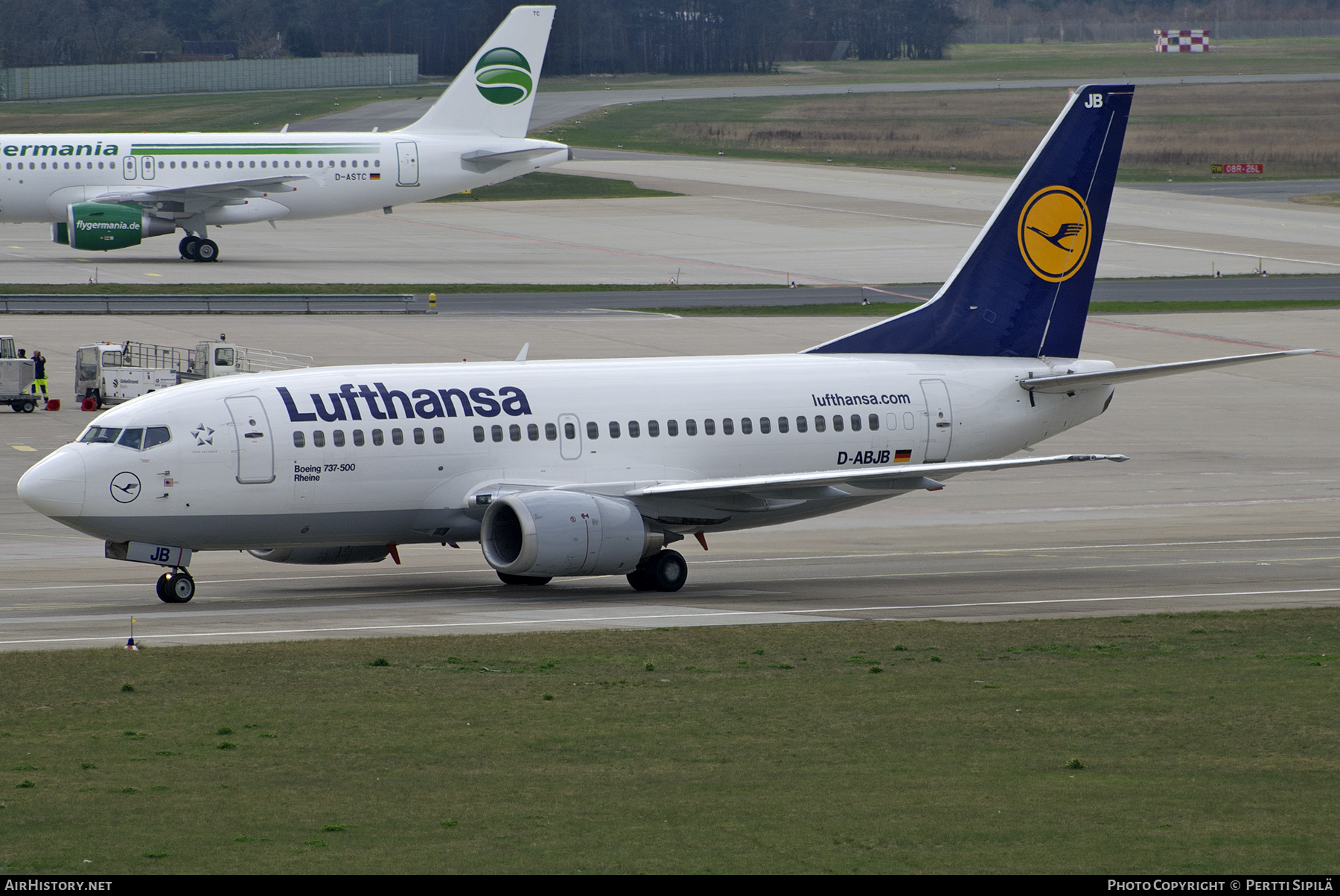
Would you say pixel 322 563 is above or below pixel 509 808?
below

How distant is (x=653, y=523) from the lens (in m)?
33.8

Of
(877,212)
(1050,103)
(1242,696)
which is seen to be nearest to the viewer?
(1242,696)

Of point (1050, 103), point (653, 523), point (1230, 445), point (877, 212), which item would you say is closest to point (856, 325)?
point (1230, 445)

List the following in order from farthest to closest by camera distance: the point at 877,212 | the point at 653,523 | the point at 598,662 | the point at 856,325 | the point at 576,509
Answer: the point at 877,212 < the point at 856,325 < the point at 653,523 < the point at 576,509 < the point at 598,662

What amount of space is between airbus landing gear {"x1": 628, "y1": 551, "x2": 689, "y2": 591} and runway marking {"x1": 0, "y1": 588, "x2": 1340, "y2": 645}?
2.70 metres

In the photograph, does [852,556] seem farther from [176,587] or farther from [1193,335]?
[1193,335]

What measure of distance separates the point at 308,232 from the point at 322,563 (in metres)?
78.2

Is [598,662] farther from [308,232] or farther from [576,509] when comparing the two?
[308,232]

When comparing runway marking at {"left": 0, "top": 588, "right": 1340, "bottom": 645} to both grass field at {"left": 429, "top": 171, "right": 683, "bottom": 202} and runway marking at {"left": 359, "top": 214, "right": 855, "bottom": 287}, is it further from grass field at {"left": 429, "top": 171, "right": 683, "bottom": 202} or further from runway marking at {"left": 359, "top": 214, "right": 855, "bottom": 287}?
grass field at {"left": 429, "top": 171, "right": 683, "bottom": 202}

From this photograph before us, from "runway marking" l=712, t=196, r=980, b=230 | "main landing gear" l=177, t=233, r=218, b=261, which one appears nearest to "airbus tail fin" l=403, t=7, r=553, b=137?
"main landing gear" l=177, t=233, r=218, b=261

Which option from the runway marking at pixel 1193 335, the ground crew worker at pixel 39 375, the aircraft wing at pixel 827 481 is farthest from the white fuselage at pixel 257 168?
the aircraft wing at pixel 827 481

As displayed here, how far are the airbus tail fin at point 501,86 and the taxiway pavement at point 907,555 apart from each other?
90.3 ft

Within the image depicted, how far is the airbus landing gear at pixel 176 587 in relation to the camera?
3116cm

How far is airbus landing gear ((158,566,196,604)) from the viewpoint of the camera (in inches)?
1227
